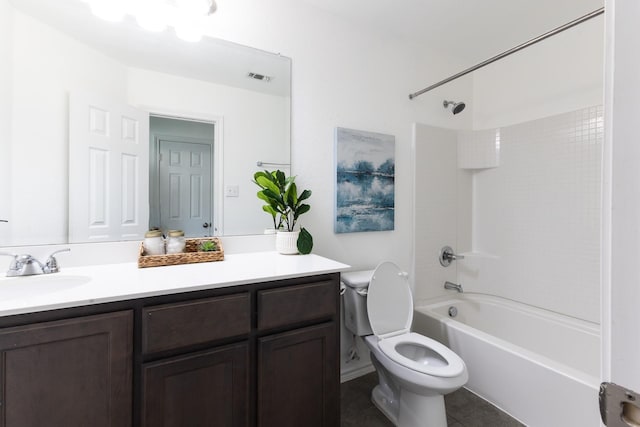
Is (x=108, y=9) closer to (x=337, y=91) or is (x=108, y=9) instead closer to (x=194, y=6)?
(x=194, y=6)

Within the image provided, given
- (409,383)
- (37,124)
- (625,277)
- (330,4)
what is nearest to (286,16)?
(330,4)

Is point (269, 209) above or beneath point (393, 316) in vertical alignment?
above

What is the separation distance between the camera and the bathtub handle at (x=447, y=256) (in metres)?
2.43

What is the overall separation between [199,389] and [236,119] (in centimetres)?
132

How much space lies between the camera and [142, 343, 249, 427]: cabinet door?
98cm

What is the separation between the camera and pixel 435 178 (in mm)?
2389

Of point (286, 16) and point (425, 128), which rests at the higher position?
point (286, 16)

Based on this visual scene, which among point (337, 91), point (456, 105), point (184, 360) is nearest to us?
point (184, 360)

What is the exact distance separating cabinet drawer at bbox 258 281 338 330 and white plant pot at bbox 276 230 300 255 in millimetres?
408

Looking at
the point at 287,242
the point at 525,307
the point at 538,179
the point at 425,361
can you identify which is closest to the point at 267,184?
the point at 287,242

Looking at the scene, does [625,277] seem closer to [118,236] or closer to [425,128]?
[118,236]

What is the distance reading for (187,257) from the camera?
137cm

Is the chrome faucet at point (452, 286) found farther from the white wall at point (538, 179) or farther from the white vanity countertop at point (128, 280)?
the white vanity countertop at point (128, 280)

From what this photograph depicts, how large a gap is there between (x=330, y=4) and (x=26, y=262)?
2056 millimetres
